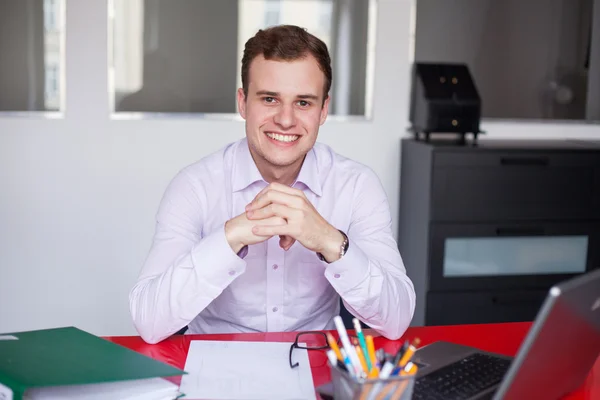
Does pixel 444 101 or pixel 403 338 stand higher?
pixel 444 101

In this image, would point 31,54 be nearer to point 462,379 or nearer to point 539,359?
point 462,379

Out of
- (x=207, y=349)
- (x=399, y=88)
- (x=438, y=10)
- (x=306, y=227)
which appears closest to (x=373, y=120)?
(x=399, y=88)

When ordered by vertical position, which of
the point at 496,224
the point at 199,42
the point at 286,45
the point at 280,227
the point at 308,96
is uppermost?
the point at 199,42

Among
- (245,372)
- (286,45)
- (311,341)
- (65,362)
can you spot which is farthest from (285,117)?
(65,362)

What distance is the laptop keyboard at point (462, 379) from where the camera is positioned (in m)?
1.27

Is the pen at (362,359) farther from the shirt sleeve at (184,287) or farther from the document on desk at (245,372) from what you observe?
the shirt sleeve at (184,287)

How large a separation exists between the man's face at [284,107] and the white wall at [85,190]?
1.47m

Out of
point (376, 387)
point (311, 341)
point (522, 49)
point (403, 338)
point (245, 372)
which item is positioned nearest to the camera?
point (376, 387)

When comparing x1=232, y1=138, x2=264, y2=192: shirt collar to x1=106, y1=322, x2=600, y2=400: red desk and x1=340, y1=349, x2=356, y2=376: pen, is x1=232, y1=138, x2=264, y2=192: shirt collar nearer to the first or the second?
x1=106, y1=322, x2=600, y2=400: red desk

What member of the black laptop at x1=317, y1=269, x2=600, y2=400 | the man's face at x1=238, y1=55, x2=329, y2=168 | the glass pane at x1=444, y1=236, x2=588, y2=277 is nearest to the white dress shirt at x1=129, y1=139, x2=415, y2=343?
the man's face at x1=238, y1=55, x2=329, y2=168

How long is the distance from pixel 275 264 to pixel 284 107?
1.33ft

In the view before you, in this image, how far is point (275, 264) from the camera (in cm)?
194

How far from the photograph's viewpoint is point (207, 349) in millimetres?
1487

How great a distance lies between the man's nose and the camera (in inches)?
74.3
